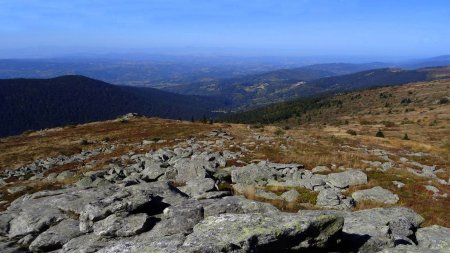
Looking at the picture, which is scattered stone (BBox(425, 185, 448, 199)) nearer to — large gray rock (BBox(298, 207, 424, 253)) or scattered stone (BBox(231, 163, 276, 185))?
large gray rock (BBox(298, 207, 424, 253))

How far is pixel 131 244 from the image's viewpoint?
444 inches

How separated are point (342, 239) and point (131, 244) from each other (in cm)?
653

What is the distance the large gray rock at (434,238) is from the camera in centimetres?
1357

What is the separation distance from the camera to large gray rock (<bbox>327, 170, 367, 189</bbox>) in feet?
82.2

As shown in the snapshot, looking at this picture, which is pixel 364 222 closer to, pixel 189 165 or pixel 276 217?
pixel 276 217

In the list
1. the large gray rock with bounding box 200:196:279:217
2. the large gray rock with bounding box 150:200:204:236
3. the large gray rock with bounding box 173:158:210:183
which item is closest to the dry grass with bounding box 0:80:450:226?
the large gray rock with bounding box 173:158:210:183

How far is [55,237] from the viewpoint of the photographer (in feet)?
47.0

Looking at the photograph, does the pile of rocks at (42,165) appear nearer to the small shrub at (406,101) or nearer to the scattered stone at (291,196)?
the scattered stone at (291,196)

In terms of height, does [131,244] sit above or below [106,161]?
above

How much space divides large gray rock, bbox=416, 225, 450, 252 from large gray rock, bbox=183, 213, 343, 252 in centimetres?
401

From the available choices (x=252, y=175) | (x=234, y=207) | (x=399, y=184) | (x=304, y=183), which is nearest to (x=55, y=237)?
(x=234, y=207)

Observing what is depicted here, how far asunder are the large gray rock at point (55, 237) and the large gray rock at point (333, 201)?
11.7 meters

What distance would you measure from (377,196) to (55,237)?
1636 cm

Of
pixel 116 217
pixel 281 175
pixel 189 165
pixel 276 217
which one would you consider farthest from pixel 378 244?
pixel 189 165
